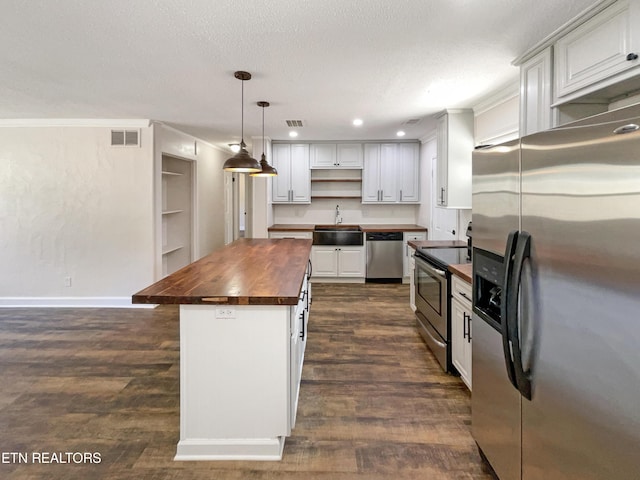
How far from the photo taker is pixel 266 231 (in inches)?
240

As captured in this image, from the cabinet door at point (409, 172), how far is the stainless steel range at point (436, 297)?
9.13 feet

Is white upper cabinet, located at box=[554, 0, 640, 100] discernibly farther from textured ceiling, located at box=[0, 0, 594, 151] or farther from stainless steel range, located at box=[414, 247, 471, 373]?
stainless steel range, located at box=[414, 247, 471, 373]

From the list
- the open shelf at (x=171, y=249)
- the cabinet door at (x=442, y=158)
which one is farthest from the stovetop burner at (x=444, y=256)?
the open shelf at (x=171, y=249)

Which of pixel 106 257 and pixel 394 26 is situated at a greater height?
pixel 394 26

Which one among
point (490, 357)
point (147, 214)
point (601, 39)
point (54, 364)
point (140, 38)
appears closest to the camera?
point (490, 357)

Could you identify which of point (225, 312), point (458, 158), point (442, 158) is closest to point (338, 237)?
point (442, 158)

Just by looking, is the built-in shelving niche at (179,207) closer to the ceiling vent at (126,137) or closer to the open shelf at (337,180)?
the ceiling vent at (126,137)

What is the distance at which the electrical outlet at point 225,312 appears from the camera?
78.8 inches

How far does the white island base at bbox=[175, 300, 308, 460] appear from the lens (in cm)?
201

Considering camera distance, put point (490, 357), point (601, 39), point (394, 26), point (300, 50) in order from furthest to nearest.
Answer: point (300, 50) < point (394, 26) < point (601, 39) < point (490, 357)

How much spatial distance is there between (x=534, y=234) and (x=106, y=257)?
501 centimetres

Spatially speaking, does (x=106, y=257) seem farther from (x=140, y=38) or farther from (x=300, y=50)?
(x=300, y=50)

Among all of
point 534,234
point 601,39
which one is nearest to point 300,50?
point 601,39

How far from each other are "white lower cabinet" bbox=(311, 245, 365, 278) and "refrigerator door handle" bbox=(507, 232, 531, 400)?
4.83 m
